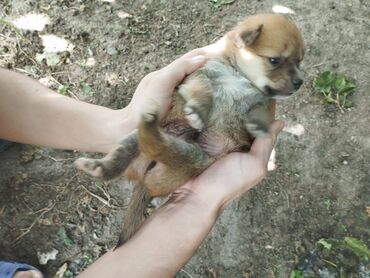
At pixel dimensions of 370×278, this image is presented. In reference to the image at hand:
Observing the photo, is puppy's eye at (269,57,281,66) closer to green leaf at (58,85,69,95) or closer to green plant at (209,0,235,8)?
green leaf at (58,85,69,95)

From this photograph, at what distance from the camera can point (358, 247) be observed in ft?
11.7

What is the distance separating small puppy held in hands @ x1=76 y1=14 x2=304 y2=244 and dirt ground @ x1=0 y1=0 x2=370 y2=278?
3.44 ft

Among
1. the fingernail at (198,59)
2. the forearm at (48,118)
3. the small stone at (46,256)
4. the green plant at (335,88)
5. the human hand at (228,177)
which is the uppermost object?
the fingernail at (198,59)

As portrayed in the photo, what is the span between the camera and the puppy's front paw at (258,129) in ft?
9.44

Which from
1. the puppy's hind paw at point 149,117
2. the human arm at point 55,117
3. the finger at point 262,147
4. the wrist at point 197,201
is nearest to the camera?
the puppy's hind paw at point 149,117

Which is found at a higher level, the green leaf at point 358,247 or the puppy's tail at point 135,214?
the puppy's tail at point 135,214

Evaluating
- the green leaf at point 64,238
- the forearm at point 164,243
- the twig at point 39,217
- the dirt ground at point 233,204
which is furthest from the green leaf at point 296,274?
the twig at point 39,217

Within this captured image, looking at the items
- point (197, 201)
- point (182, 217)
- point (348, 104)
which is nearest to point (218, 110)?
point (197, 201)

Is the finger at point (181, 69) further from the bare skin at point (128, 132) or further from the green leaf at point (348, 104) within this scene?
the green leaf at point (348, 104)

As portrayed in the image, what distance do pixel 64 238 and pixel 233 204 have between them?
4.55 feet

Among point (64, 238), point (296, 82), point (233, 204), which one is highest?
point (296, 82)

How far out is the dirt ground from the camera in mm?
3764

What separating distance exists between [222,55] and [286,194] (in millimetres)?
1422

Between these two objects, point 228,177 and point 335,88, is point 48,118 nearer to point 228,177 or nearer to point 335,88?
point 228,177
